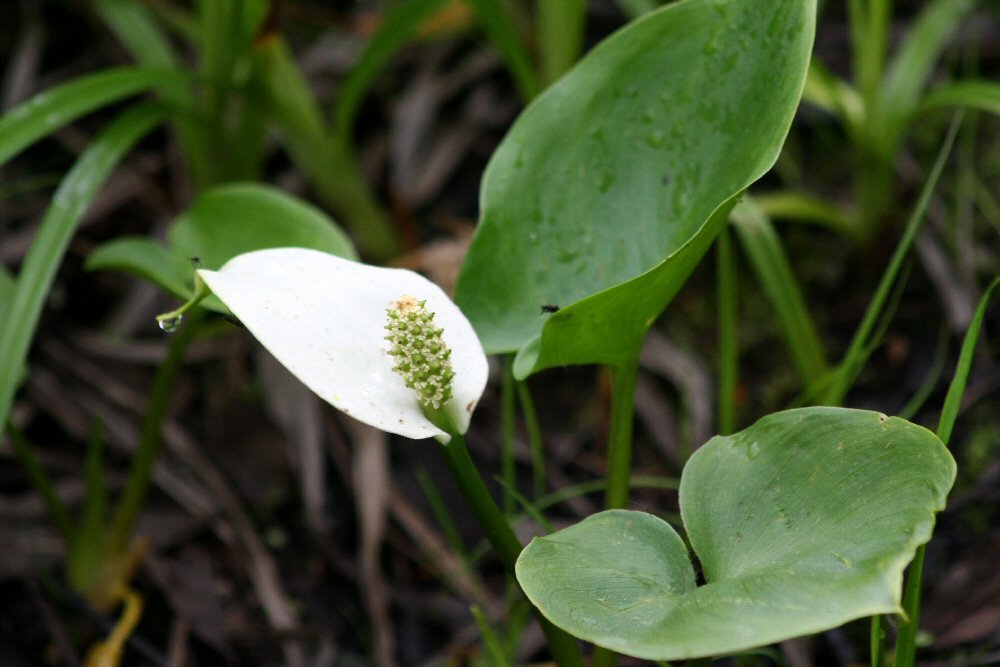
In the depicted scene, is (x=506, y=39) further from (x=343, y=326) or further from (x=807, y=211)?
(x=343, y=326)

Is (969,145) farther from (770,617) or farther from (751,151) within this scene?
(770,617)

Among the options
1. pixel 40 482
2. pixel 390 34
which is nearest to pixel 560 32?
pixel 390 34

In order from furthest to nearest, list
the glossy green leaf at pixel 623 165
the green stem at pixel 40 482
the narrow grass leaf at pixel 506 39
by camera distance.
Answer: the narrow grass leaf at pixel 506 39 < the green stem at pixel 40 482 < the glossy green leaf at pixel 623 165

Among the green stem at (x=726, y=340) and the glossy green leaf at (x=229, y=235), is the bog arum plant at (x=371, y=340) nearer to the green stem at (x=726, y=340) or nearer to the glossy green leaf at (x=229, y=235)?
the glossy green leaf at (x=229, y=235)

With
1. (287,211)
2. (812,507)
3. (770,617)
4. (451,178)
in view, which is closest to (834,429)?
(812,507)

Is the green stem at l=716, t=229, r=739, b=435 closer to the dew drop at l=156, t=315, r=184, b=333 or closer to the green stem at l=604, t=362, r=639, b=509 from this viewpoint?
the green stem at l=604, t=362, r=639, b=509

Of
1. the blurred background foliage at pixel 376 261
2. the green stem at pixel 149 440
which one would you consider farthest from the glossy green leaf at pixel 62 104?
the green stem at pixel 149 440
